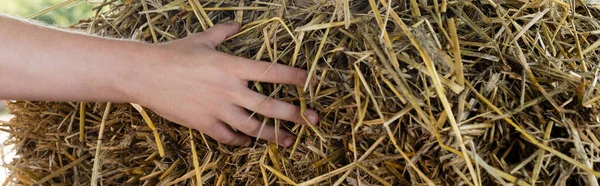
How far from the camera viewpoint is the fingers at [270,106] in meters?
0.90

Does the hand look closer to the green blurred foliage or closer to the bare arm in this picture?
the bare arm

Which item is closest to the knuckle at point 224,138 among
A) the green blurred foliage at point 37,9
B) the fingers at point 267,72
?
the fingers at point 267,72

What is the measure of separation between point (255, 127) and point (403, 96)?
10.1 inches

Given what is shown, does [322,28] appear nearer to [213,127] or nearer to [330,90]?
[330,90]

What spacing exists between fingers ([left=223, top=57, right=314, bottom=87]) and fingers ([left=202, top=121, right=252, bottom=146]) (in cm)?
9

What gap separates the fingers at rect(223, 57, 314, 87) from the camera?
89 cm

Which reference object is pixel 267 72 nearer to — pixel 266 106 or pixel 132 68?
pixel 266 106

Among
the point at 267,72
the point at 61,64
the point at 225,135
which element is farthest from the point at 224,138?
the point at 61,64

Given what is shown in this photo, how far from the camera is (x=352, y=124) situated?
2.77 ft

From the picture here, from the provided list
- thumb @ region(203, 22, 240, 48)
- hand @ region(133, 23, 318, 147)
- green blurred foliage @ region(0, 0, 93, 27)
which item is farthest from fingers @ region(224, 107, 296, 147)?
green blurred foliage @ region(0, 0, 93, 27)

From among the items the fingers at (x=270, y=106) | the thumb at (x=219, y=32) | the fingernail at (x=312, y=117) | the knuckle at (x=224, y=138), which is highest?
the thumb at (x=219, y=32)

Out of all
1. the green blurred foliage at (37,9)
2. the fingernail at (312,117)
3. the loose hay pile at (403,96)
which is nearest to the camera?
the loose hay pile at (403,96)

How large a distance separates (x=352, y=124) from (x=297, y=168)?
0.45 ft

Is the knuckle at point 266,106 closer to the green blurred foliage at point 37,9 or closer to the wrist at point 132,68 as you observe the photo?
the wrist at point 132,68
